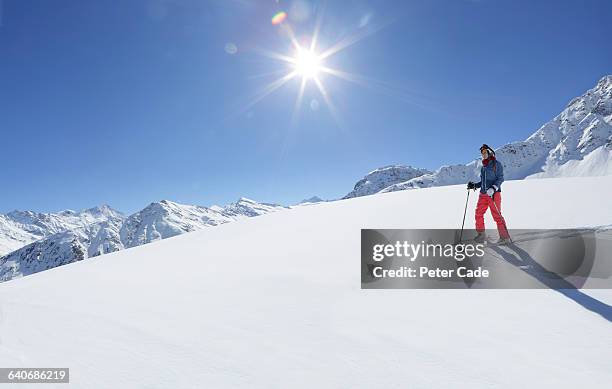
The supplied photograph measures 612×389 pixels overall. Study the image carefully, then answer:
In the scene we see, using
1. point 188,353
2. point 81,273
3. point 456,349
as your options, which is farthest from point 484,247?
point 81,273

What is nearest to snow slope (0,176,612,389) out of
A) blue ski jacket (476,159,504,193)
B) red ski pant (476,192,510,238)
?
red ski pant (476,192,510,238)

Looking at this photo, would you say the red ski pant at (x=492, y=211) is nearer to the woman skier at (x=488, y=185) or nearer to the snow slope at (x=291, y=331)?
the woman skier at (x=488, y=185)

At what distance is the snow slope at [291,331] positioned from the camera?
2852 mm

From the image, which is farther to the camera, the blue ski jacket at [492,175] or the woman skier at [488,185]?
the blue ski jacket at [492,175]

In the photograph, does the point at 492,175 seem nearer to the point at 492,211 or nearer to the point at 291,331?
the point at 492,211

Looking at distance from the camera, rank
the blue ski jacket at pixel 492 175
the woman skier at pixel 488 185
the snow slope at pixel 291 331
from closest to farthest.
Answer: the snow slope at pixel 291 331 → the woman skier at pixel 488 185 → the blue ski jacket at pixel 492 175

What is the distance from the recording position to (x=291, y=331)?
148 inches

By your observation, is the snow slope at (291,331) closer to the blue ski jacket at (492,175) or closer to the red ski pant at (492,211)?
the red ski pant at (492,211)

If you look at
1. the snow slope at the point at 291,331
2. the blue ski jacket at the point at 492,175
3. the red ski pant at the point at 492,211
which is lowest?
the snow slope at the point at 291,331

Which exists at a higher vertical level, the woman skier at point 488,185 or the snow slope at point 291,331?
the woman skier at point 488,185

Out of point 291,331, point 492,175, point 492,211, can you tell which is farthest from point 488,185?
point 291,331

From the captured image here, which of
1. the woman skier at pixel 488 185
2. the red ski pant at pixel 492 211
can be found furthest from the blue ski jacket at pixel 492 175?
the red ski pant at pixel 492 211

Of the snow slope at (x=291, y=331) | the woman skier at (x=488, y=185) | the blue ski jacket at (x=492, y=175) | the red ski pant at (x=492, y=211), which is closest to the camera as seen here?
the snow slope at (x=291, y=331)

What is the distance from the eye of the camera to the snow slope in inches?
112
